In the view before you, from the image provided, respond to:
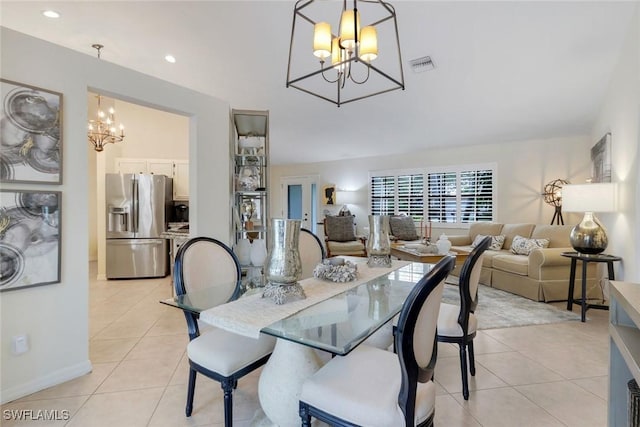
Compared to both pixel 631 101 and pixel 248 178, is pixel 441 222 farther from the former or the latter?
pixel 248 178

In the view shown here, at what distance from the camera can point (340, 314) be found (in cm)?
140

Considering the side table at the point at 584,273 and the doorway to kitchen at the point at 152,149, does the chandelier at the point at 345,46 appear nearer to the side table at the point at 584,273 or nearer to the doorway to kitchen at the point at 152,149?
the side table at the point at 584,273

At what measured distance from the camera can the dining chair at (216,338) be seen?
5.04ft

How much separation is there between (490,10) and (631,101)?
1.53 m

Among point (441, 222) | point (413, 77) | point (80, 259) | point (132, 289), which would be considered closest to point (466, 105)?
point (413, 77)

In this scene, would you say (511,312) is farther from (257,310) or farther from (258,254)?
(257,310)

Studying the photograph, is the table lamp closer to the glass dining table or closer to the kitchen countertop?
the glass dining table

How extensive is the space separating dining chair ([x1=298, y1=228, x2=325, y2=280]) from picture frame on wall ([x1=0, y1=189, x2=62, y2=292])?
1644 mm

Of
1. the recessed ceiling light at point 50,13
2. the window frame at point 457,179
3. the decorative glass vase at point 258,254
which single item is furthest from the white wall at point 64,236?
the window frame at point 457,179

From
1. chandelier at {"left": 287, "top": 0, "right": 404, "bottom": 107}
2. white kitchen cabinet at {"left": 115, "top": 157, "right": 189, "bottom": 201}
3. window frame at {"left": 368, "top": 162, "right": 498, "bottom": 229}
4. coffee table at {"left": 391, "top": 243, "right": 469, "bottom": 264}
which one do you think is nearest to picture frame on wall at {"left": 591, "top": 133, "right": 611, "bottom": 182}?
window frame at {"left": 368, "top": 162, "right": 498, "bottom": 229}

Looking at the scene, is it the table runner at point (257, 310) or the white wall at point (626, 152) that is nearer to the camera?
the table runner at point (257, 310)

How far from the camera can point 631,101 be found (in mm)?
2869

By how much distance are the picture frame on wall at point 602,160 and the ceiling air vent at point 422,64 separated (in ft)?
7.16

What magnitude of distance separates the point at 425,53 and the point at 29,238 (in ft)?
12.5
